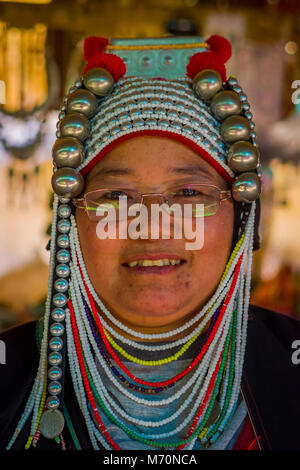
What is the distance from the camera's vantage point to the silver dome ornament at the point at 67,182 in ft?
4.84

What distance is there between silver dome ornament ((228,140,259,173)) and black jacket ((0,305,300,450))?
0.52 m

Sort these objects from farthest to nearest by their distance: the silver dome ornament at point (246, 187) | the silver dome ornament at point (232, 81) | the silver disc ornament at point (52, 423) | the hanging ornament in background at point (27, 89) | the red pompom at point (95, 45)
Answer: the hanging ornament in background at point (27, 89)
the red pompom at point (95, 45)
the silver dome ornament at point (232, 81)
the silver dome ornament at point (246, 187)
the silver disc ornament at point (52, 423)

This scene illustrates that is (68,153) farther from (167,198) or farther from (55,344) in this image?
(55,344)

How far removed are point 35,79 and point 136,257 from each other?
3338 mm

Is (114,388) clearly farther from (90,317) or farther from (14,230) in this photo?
(14,230)

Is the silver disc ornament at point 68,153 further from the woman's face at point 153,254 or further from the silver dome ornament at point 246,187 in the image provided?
the silver dome ornament at point 246,187

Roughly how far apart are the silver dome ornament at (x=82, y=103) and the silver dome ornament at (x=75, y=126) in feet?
0.07

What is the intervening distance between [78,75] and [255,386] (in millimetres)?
3326

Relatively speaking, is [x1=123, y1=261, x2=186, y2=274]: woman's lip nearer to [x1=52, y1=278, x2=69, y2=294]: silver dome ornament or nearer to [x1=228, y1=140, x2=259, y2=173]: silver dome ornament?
[x1=52, y1=278, x2=69, y2=294]: silver dome ornament

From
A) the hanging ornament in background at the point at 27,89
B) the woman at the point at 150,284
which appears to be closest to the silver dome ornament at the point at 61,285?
the woman at the point at 150,284

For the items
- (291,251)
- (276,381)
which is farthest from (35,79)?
(276,381)

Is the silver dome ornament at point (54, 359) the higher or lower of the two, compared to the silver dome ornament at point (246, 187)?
lower

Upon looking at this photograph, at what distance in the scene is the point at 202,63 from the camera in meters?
1.58

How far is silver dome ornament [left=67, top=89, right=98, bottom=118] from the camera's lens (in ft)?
5.05
